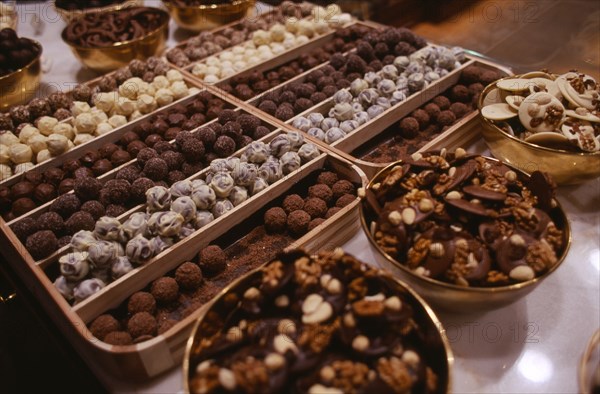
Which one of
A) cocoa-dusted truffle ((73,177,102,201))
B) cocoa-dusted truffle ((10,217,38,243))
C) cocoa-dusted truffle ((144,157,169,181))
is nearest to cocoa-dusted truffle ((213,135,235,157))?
cocoa-dusted truffle ((144,157,169,181))

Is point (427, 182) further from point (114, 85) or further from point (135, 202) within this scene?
point (114, 85)

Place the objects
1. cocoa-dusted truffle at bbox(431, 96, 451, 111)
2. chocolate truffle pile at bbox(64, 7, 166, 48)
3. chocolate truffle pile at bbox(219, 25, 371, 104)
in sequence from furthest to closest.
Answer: chocolate truffle pile at bbox(64, 7, 166, 48), chocolate truffle pile at bbox(219, 25, 371, 104), cocoa-dusted truffle at bbox(431, 96, 451, 111)

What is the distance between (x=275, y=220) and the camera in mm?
1475

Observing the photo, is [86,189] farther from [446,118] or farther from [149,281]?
[446,118]

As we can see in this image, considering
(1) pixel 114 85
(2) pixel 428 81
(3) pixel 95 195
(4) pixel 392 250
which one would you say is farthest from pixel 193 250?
(2) pixel 428 81

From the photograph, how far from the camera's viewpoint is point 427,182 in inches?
47.4

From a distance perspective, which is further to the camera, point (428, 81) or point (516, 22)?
point (516, 22)

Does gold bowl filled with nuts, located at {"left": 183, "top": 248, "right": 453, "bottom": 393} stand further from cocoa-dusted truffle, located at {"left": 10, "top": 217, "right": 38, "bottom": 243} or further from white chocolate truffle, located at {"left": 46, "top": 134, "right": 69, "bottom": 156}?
white chocolate truffle, located at {"left": 46, "top": 134, "right": 69, "bottom": 156}

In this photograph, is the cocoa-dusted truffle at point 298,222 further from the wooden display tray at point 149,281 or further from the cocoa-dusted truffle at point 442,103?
the cocoa-dusted truffle at point 442,103

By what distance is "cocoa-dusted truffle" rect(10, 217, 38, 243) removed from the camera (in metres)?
1.41

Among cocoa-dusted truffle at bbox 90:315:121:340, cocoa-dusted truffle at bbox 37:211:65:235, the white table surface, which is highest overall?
cocoa-dusted truffle at bbox 37:211:65:235

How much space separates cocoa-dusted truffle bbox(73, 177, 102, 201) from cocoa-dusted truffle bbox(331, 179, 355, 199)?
2.57 ft

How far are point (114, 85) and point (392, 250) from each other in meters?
1.58

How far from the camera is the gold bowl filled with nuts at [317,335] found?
83cm
